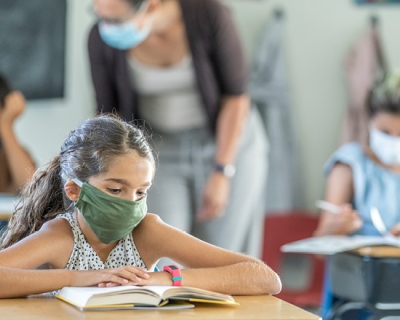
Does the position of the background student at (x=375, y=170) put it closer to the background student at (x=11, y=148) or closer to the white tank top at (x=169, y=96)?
the white tank top at (x=169, y=96)

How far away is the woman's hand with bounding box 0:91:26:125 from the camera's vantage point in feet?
12.8

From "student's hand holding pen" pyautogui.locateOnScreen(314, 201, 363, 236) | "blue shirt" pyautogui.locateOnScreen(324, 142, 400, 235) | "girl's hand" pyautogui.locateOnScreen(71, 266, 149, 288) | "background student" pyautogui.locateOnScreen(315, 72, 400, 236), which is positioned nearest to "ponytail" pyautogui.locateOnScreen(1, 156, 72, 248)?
"girl's hand" pyautogui.locateOnScreen(71, 266, 149, 288)

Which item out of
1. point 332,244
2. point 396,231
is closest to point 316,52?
point 396,231

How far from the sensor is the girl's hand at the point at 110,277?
62.0 inches

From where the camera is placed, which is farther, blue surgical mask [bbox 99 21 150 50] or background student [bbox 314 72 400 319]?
blue surgical mask [bbox 99 21 150 50]

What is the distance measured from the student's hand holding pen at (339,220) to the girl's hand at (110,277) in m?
1.59

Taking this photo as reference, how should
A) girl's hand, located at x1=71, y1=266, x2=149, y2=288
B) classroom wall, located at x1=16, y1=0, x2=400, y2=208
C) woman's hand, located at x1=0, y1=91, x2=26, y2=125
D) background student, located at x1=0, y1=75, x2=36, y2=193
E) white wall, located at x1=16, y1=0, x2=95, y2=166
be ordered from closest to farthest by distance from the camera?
girl's hand, located at x1=71, y1=266, x2=149, y2=288 → background student, located at x1=0, y1=75, x2=36, y2=193 → woman's hand, located at x1=0, y1=91, x2=26, y2=125 → white wall, located at x1=16, y1=0, x2=95, y2=166 → classroom wall, located at x1=16, y1=0, x2=400, y2=208

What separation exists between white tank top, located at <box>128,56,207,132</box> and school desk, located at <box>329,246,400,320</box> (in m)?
1.09

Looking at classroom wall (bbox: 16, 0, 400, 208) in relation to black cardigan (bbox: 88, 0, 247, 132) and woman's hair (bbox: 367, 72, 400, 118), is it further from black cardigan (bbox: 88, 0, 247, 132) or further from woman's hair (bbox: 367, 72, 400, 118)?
woman's hair (bbox: 367, 72, 400, 118)

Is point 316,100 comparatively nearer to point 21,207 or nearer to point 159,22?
point 159,22

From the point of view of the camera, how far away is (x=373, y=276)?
2.78 m

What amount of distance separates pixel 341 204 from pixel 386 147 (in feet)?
1.07

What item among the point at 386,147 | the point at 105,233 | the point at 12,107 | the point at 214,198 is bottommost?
the point at 214,198

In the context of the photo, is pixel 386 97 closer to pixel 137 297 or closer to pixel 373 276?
pixel 373 276
